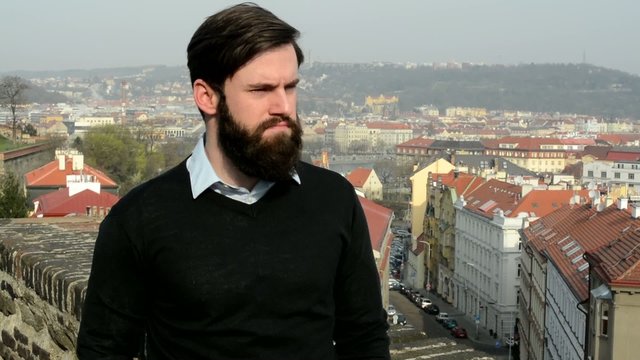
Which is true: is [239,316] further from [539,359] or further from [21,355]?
[539,359]

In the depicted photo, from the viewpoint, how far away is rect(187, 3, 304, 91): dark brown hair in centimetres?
243

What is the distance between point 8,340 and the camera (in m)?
4.75

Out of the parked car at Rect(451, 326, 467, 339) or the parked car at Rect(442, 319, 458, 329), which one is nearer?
the parked car at Rect(451, 326, 467, 339)

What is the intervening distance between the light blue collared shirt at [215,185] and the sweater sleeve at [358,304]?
22 cm

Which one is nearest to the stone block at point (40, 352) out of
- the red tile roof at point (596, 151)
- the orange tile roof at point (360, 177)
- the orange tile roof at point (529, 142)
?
the orange tile roof at point (360, 177)

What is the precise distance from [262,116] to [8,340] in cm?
270

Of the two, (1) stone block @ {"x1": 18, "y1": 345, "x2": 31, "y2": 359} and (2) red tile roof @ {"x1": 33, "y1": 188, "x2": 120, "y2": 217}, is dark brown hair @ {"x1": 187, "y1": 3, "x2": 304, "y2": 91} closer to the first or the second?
(1) stone block @ {"x1": 18, "y1": 345, "x2": 31, "y2": 359}

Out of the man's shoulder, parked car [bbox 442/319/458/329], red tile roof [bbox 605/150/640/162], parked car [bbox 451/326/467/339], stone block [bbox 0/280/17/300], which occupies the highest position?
the man's shoulder

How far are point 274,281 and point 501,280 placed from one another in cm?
3512

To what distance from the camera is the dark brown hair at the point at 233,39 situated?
7.98 feet

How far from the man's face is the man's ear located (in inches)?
0.9

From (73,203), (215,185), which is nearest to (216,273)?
(215,185)

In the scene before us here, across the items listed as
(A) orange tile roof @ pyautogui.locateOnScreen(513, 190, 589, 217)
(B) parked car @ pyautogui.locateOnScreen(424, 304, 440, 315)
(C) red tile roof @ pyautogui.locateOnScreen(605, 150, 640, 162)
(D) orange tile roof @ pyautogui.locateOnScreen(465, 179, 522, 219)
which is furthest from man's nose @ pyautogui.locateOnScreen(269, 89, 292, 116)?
(C) red tile roof @ pyautogui.locateOnScreen(605, 150, 640, 162)

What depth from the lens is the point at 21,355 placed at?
4.59 m
